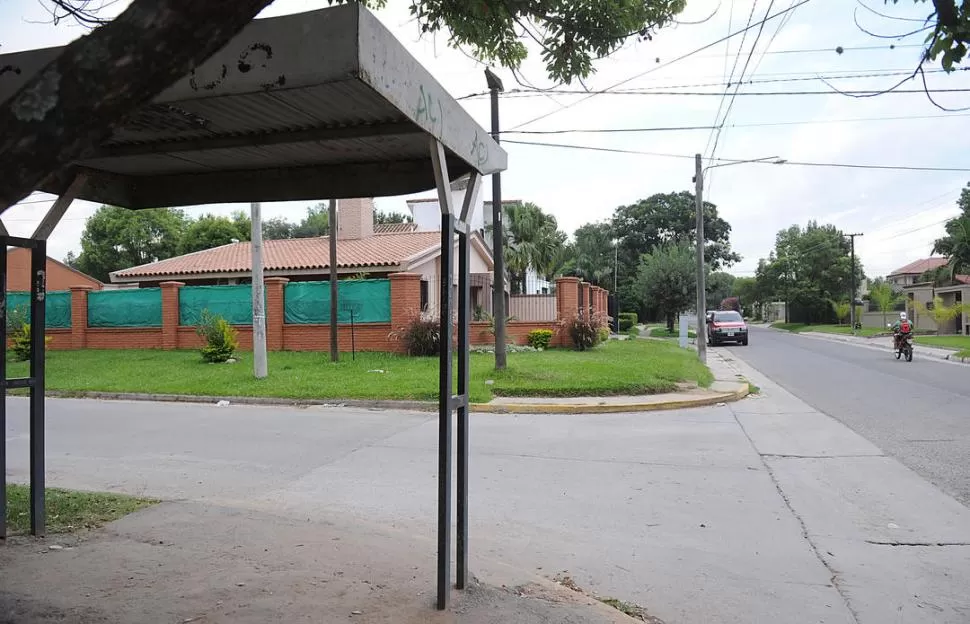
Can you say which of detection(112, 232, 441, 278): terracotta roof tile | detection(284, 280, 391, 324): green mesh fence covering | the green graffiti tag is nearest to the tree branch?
the green graffiti tag

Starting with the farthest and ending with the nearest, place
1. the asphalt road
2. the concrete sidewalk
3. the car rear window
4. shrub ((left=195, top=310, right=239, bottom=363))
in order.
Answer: the car rear window < shrub ((left=195, top=310, right=239, bottom=363)) < the asphalt road < the concrete sidewalk

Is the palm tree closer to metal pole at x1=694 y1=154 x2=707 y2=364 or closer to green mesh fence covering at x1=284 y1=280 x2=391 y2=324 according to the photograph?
metal pole at x1=694 y1=154 x2=707 y2=364

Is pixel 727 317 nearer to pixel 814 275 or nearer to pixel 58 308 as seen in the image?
pixel 58 308

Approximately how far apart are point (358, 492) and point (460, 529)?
2.89m

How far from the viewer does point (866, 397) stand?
13.3 m

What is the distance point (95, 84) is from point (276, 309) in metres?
19.5

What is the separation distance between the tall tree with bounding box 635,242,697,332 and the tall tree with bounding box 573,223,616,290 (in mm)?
14887

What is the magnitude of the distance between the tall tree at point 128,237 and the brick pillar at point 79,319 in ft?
89.1

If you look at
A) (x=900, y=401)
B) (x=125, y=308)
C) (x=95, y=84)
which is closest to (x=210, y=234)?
(x=125, y=308)

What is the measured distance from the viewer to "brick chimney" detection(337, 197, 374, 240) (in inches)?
1115

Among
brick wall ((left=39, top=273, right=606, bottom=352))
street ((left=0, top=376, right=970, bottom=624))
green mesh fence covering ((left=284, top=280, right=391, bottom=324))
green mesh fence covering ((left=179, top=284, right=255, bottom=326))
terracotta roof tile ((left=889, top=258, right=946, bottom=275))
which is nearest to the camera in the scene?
street ((left=0, top=376, right=970, bottom=624))

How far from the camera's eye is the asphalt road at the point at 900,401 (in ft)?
26.0

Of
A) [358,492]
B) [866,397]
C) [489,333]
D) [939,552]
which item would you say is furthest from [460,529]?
[489,333]

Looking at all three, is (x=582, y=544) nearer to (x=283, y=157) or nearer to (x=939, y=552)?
(x=939, y=552)
